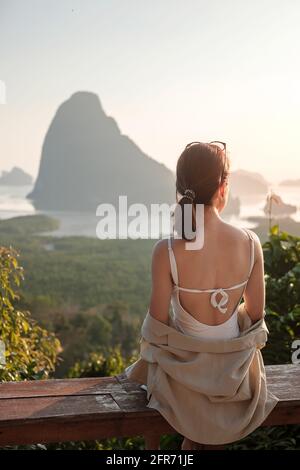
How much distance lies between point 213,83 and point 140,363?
36.3 ft

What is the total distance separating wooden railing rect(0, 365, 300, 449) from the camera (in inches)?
66.7

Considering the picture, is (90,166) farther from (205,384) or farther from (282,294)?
(205,384)

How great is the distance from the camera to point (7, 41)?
3888 centimetres

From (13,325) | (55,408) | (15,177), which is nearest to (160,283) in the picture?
(55,408)

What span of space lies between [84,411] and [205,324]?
414 millimetres

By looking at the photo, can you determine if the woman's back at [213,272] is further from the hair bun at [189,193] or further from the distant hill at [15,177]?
the distant hill at [15,177]

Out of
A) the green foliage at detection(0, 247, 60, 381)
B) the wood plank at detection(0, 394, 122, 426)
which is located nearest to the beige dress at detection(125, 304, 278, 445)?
the wood plank at detection(0, 394, 122, 426)

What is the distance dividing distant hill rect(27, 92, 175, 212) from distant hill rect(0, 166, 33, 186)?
155cm

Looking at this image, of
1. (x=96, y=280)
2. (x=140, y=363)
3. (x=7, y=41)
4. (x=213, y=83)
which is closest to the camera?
(x=140, y=363)

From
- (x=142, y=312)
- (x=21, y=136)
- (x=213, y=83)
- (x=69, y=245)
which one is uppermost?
(x=21, y=136)

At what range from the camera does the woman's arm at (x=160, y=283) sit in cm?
177

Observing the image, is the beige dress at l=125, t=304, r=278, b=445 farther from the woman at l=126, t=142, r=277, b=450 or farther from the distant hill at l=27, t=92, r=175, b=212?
the distant hill at l=27, t=92, r=175, b=212
